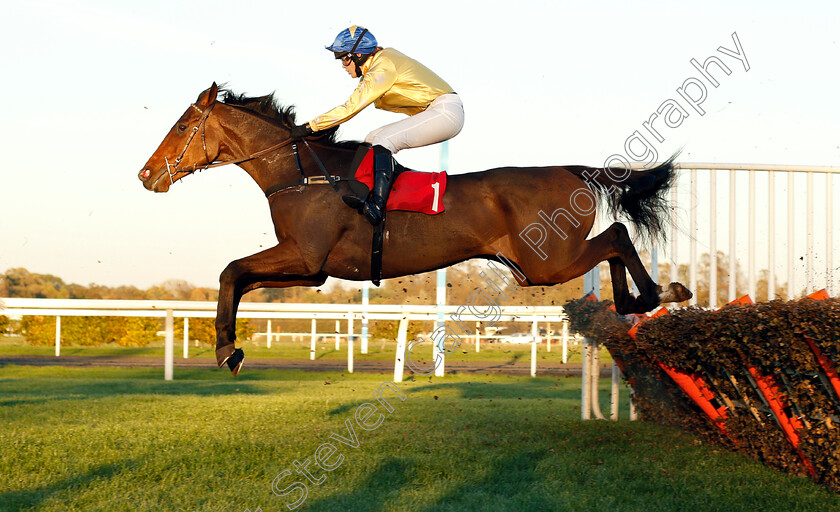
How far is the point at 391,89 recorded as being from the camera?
4.02m

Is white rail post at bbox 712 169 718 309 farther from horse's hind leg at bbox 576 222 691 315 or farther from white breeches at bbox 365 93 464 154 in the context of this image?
white breeches at bbox 365 93 464 154

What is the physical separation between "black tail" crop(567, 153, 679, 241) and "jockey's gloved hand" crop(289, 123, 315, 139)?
1.83 metres

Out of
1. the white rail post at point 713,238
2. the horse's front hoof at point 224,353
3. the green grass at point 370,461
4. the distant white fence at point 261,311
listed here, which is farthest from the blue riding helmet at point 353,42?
the distant white fence at point 261,311

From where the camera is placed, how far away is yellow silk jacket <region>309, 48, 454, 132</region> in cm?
387

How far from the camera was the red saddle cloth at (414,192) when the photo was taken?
3.89 meters

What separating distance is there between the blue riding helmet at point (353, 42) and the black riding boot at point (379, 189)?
0.61 metres

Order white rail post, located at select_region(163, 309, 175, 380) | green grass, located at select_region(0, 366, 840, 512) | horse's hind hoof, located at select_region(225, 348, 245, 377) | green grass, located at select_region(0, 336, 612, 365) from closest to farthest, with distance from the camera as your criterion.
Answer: green grass, located at select_region(0, 366, 840, 512)
horse's hind hoof, located at select_region(225, 348, 245, 377)
white rail post, located at select_region(163, 309, 175, 380)
green grass, located at select_region(0, 336, 612, 365)

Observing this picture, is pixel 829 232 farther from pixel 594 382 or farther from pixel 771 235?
pixel 594 382

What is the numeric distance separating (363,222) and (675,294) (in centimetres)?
192

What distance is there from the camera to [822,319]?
10.8 ft

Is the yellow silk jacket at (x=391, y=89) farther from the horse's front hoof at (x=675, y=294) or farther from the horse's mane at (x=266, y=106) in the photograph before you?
the horse's front hoof at (x=675, y=294)

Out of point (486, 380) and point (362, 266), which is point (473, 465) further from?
point (486, 380)

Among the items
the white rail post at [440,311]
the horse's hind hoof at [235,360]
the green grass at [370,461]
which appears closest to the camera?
the green grass at [370,461]

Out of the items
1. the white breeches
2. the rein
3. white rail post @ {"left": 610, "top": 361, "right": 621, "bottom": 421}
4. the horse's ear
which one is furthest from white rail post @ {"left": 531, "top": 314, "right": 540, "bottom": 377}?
the horse's ear
